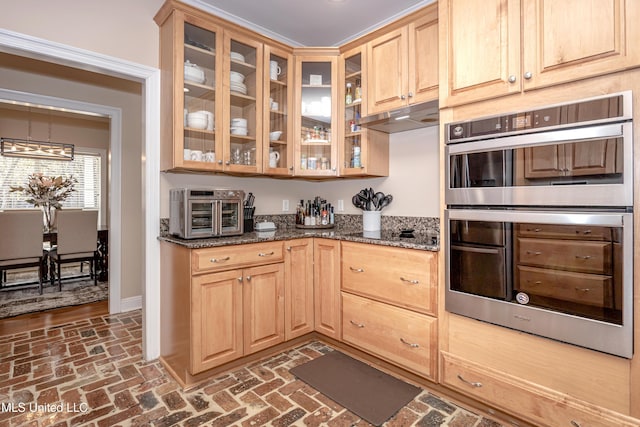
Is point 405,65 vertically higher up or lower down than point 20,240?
higher up

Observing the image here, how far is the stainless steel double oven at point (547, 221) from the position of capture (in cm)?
138

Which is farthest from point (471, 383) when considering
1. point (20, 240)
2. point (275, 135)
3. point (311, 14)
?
point (20, 240)

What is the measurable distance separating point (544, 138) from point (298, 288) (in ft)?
6.27

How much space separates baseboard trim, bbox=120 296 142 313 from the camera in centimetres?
362

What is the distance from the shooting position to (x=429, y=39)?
222 cm

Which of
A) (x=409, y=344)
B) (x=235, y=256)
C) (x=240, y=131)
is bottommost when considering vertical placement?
(x=409, y=344)

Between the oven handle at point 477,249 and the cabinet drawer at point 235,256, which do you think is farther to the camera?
the cabinet drawer at point 235,256

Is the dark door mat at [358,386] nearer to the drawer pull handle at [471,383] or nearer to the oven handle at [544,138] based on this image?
the drawer pull handle at [471,383]

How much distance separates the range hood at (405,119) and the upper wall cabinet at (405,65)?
2.3 inches

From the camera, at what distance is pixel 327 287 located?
2.63 metres

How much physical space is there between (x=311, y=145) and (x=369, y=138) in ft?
1.74

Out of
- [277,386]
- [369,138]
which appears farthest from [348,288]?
[369,138]

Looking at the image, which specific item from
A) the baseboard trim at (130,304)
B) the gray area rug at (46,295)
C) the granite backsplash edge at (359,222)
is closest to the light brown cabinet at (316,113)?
the granite backsplash edge at (359,222)

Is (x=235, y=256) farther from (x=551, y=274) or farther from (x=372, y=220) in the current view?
(x=551, y=274)
